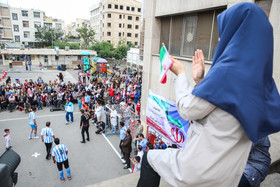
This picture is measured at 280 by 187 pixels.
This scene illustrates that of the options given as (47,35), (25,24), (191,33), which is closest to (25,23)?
(25,24)

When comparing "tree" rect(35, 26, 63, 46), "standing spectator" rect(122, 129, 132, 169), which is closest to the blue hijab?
"standing spectator" rect(122, 129, 132, 169)

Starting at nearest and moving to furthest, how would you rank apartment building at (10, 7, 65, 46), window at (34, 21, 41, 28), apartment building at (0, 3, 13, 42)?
apartment building at (0, 3, 13, 42) < apartment building at (10, 7, 65, 46) < window at (34, 21, 41, 28)

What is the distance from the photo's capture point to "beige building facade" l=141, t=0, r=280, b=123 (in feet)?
16.9

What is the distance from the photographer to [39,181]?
736cm

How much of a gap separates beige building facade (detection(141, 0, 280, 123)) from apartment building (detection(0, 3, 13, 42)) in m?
64.1

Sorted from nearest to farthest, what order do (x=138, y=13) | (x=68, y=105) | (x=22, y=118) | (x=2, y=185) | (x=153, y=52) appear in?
(x=2, y=185)
(x=153, y=52)
(x=68, y=105)
(x=22, y=118)
(x=138, y=13)

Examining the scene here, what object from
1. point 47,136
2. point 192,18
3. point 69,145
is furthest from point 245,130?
point 69,145

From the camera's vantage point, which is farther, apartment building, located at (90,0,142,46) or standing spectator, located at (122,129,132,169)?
apartment building, located at (90,0,142,46)

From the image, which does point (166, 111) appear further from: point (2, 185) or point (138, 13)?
point (138, 13)

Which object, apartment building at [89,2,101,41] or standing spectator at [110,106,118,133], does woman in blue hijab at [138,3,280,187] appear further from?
apartment building at [89,2,101,41]

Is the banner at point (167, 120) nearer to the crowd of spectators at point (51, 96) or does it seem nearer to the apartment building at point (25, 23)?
the crowd of spectators at point (51, 96)

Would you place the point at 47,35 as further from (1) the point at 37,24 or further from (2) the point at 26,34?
(2) the point at 26,34

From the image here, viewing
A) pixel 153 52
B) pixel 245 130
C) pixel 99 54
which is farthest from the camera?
pixel 99 54

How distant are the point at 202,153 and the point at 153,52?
8964 millimetres
